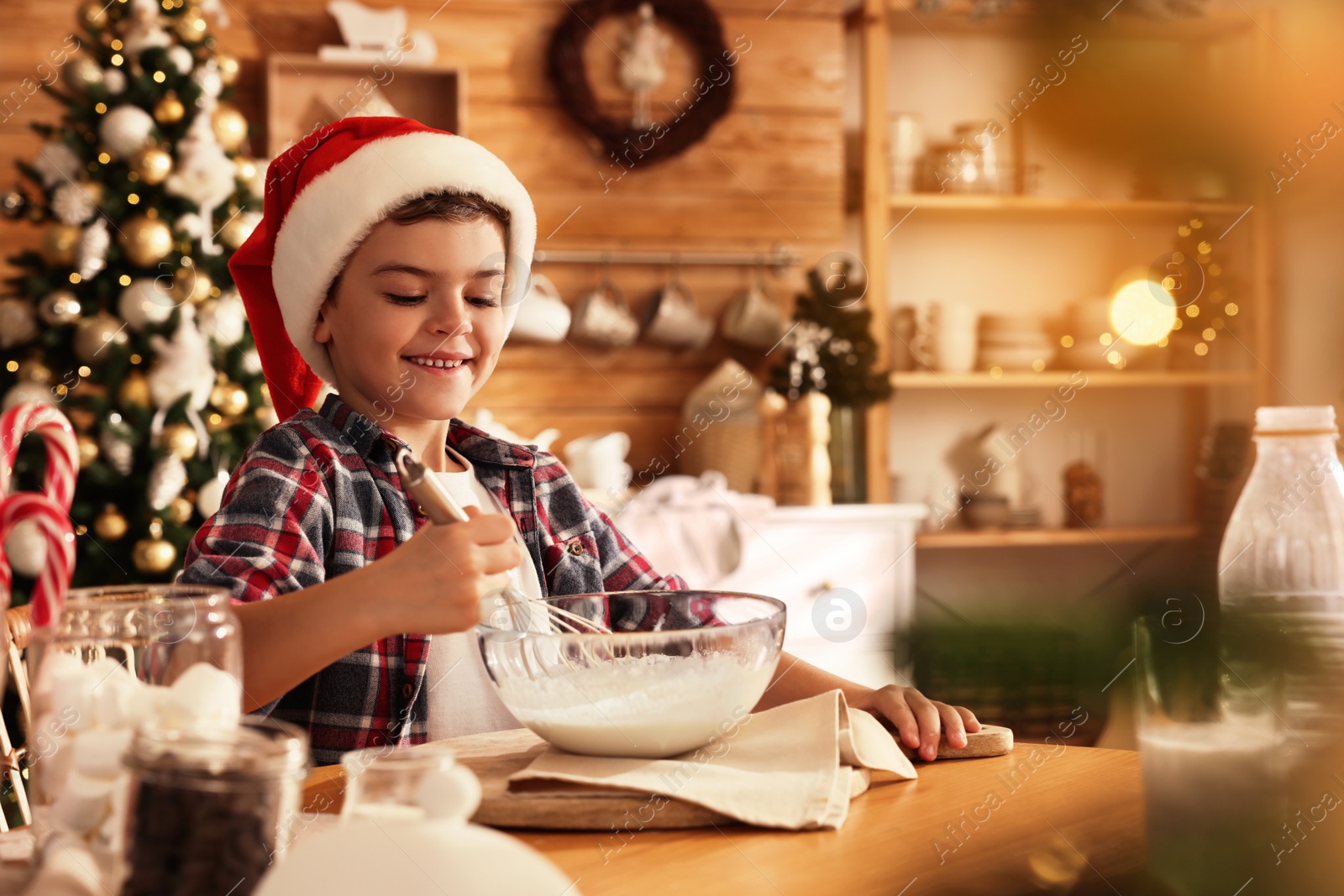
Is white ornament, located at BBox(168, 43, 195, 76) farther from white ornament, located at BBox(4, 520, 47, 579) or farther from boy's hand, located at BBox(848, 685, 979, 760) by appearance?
boy's hand, located at BBox(848, 685, 979, 760)

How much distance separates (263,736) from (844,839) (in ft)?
1.01

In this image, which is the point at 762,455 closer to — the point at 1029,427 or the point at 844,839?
the point at 1029,427

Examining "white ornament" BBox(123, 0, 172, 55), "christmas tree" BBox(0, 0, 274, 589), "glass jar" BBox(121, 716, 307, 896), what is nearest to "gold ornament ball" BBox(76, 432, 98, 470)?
"christmas tree" BBox(0, 0, 274, 589)

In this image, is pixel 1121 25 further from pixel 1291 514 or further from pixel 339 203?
pixel 339 203

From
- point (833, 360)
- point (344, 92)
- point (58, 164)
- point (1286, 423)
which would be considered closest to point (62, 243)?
point (58, 164)

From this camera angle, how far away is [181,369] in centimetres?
220

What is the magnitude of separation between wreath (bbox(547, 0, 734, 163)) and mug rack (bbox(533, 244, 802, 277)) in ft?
0.77

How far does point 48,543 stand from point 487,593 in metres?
0.28

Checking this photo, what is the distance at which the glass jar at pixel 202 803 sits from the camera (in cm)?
39

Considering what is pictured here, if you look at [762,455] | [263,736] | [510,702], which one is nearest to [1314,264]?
[263,736]

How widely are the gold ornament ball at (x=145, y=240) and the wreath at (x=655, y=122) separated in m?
1.05

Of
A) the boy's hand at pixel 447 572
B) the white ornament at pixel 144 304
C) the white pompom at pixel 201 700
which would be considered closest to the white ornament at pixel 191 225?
the white ornament at pixel 144 304

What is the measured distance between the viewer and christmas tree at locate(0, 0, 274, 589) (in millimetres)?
2180

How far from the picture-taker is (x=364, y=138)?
120cm
